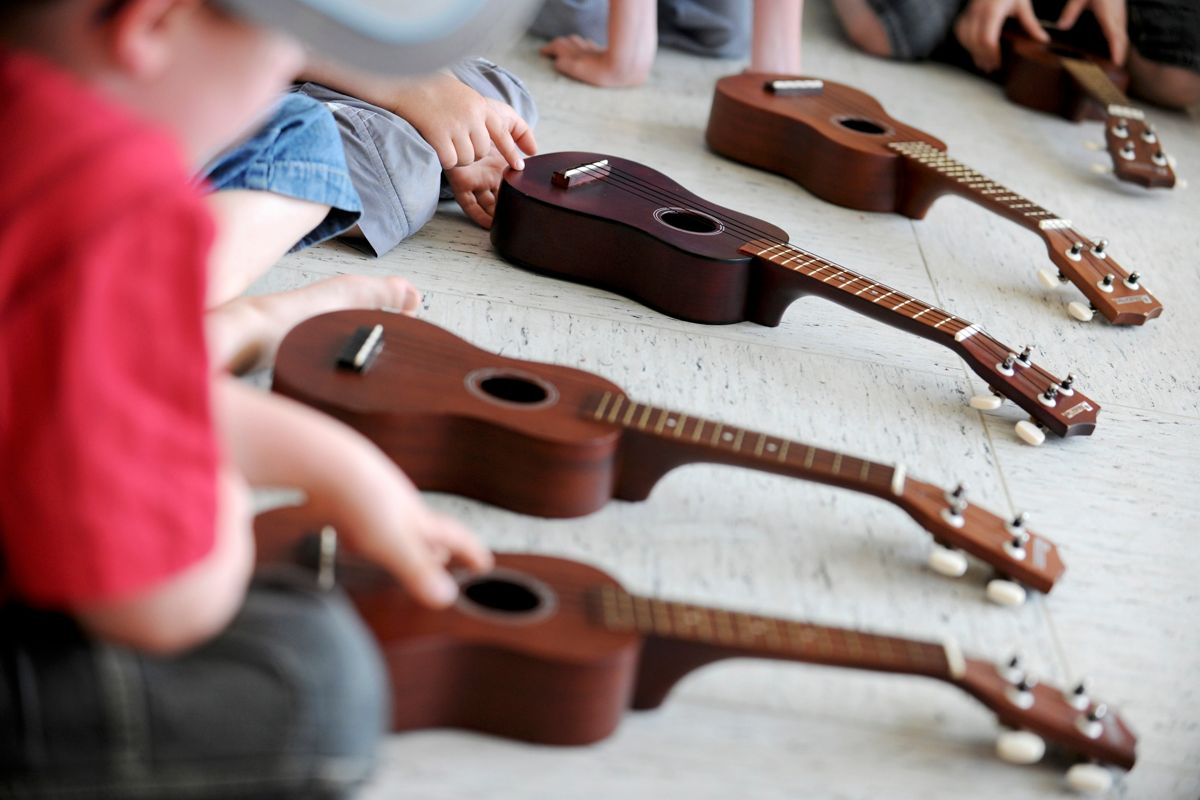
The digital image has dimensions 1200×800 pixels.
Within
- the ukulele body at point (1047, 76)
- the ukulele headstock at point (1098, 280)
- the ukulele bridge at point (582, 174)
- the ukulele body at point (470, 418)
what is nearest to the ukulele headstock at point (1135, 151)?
the ukulele body at point (1047, 76)

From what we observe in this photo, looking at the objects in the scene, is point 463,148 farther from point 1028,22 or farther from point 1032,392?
point 1028,22

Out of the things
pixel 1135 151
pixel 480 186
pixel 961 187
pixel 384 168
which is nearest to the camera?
pixel 384 168

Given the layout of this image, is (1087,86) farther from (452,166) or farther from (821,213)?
(452,166)

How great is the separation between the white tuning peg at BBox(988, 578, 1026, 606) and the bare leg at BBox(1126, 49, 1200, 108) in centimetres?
178

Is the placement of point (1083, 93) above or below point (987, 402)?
above

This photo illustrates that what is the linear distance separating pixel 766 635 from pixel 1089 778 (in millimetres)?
276

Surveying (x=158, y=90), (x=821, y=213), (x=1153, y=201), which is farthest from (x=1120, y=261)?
(x=158, y=90)

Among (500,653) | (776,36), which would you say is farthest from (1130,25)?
(500,653)

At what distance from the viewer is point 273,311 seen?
4.14 feet

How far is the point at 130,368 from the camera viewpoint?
2.13ft

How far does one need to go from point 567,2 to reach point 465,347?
1.29 metres

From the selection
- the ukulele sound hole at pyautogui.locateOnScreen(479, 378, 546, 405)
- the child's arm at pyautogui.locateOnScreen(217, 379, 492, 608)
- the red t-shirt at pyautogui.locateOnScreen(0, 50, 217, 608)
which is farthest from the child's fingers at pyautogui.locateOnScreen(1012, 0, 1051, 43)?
the red t-shirt at pyautogui.locateOnScreen(0, 50, 217, 608)

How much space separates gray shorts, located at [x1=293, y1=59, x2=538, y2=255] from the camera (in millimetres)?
1512

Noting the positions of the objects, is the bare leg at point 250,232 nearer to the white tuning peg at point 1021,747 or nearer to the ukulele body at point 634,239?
the ukulele body at point 634,239
